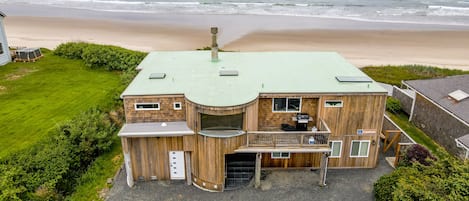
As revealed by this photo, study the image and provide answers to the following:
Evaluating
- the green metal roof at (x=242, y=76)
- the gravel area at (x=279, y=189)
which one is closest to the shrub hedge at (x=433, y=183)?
the gravel area at (x=279, y=189)

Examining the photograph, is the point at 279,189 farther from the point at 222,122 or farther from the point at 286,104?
the point at 222,122

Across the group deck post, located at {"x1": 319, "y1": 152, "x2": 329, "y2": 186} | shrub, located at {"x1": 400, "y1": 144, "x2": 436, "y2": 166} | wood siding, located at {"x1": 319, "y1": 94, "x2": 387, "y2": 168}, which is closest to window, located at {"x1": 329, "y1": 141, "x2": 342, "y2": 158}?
wood siding, located at {"x1": 319, "y1": 94, "x2": 387, "y2": 168}

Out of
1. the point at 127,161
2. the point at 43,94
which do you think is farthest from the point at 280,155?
the point at 43,94

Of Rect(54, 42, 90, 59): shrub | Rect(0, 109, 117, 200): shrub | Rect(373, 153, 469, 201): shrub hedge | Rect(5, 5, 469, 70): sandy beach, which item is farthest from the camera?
Rect(5, 5, 469, 70): sandy beach

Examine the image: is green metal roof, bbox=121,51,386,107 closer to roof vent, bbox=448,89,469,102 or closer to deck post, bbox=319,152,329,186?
deck post, bbox=319,152,329,186

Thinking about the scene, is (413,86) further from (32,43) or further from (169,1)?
(169,1)

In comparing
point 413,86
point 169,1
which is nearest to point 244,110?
point 413,86
